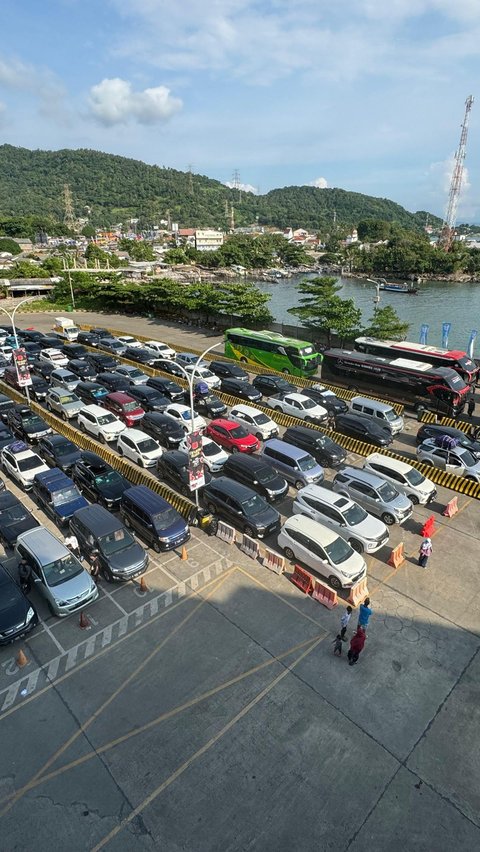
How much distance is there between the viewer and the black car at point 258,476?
20.4 meters

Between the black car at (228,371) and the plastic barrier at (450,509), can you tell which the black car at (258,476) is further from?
the black car at (228,371)

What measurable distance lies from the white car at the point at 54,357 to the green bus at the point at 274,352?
48.8 ft

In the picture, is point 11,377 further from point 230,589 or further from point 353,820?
point 353,820

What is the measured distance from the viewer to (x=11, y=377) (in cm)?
3459

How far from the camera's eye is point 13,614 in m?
13.5

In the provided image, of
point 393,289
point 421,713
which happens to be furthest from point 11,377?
point 393,289

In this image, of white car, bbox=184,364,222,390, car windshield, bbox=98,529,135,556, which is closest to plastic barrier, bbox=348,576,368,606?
car windshield, bbox=98,529,135,556

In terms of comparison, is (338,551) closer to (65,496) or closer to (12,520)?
(65,496)

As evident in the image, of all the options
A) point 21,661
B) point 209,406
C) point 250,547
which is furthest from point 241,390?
point 21,661

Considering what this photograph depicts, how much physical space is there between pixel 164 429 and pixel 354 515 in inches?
493

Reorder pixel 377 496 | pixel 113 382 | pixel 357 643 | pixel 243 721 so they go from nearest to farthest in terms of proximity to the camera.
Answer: pixel 243 721 → pixel 357 643 → pixel 377 496 → pixel 113 382

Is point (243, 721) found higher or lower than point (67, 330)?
lower

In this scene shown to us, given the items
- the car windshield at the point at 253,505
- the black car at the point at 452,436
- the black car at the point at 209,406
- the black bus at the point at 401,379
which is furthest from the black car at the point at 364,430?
the car windshield at the point at 253,505

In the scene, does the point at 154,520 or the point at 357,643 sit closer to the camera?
the point at 357,643
